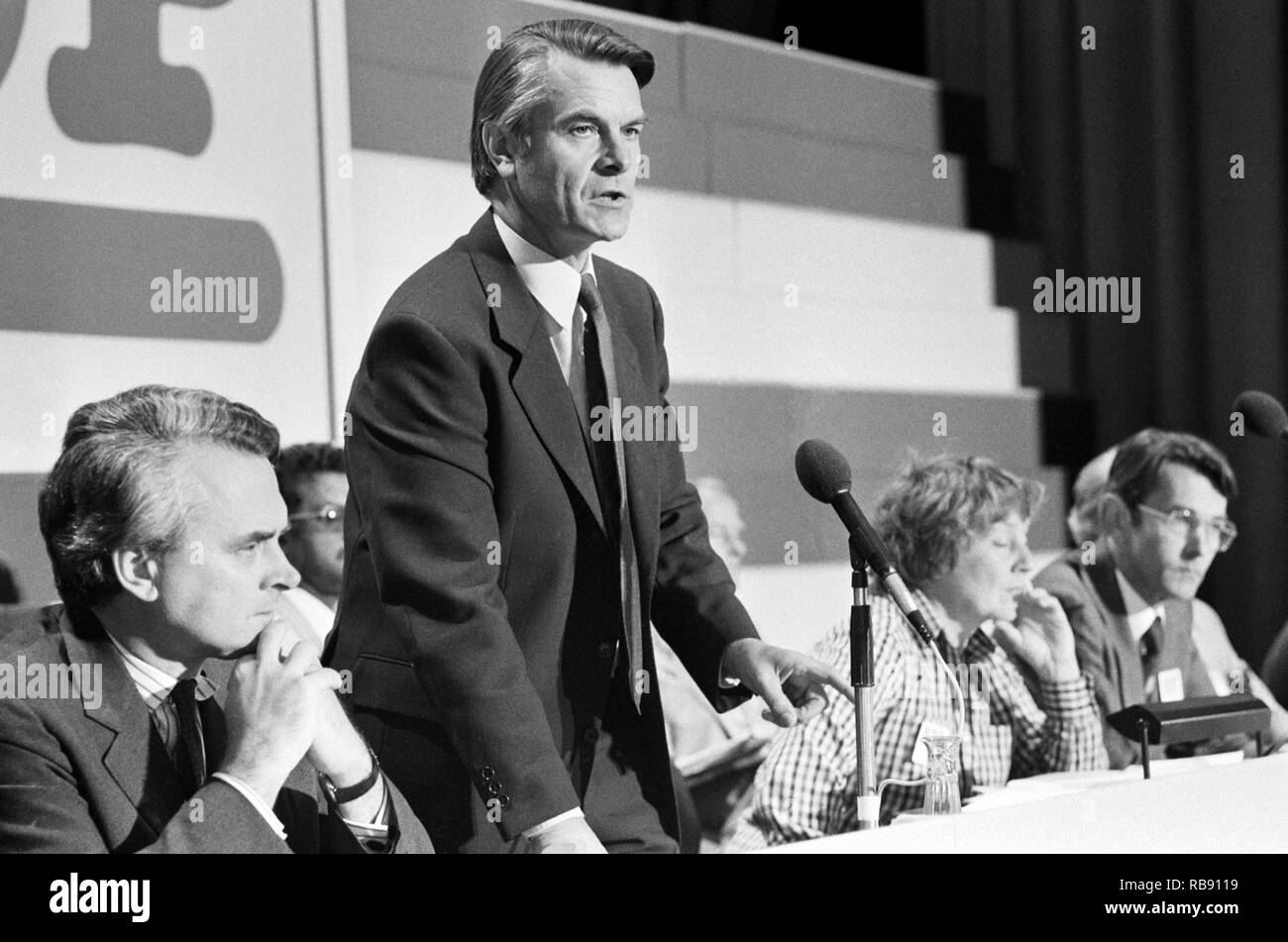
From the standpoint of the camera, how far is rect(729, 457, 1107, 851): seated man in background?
2.45 metres

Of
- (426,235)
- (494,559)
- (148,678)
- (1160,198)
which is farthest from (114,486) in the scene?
(1160,198)

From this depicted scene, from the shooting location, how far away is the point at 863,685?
6.08 ft

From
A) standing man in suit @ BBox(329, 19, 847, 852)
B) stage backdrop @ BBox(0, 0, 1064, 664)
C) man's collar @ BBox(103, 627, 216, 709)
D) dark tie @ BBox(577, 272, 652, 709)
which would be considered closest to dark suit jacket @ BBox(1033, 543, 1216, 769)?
stage backdrop @ BBox(0, 0, 1064, 664)

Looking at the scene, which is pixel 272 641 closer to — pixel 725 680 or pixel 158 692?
pixel 158 692

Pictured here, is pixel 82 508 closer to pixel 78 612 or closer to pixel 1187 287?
pixel 78 612

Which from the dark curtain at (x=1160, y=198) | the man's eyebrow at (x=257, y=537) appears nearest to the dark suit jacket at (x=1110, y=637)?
the dark curtain at (x=1160, y=198)

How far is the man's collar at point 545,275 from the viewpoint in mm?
2018

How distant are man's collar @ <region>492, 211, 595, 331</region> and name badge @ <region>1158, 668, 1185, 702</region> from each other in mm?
1770

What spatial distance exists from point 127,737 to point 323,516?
3.95ft

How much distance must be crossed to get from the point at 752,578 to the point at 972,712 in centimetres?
88

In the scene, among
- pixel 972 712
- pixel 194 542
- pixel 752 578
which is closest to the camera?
pixel 194 542

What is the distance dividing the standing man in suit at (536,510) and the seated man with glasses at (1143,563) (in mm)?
1360
